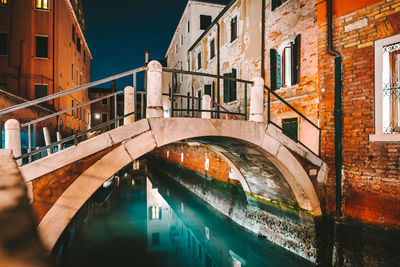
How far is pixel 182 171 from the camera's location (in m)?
16.0

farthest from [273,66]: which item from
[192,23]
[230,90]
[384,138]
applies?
[192,23]

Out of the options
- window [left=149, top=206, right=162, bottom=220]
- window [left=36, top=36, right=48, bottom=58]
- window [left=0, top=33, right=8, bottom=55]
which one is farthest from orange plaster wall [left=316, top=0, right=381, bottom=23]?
window [left=0, top=33, right=8, bottom=55]

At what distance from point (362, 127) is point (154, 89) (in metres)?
4.30

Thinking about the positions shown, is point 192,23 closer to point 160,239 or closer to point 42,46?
point 42,46

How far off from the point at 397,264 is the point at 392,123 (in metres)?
2.59

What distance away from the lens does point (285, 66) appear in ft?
26.5

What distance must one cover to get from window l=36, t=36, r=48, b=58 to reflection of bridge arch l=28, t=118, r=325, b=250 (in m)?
15.2

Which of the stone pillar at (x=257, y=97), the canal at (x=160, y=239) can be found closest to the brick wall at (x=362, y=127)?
the stone pillar at (x=257, y=97)

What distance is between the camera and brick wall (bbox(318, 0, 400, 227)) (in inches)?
182

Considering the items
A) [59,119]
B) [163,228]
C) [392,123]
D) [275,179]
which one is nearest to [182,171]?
[163,228]

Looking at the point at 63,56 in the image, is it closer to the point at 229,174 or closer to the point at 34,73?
the point at 34,73

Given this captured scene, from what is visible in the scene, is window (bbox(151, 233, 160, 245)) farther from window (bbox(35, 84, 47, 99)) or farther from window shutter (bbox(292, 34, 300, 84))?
window (bbox(35, 84, 47, 99))

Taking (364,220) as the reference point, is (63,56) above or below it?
above

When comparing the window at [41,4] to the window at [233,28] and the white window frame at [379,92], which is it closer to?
the window at [233,28]
